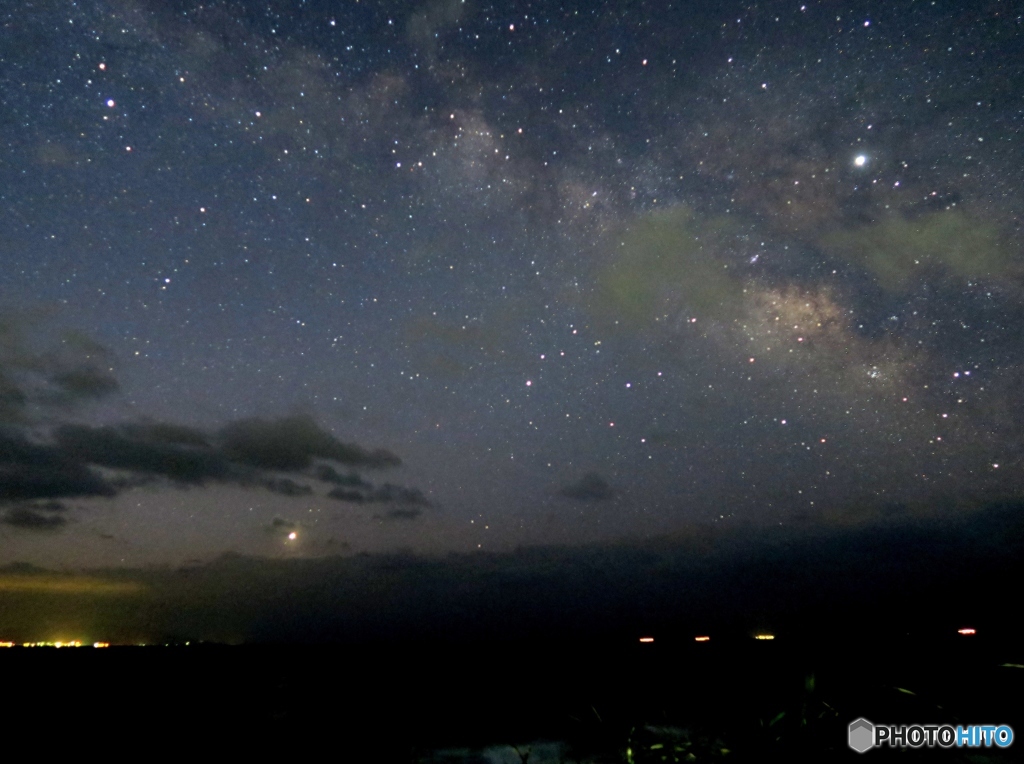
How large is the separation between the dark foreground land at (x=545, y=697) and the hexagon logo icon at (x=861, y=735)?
0.07 meters

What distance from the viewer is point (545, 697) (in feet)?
22.6

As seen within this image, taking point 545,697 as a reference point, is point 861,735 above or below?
above

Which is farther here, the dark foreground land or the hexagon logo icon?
the dark foreground land

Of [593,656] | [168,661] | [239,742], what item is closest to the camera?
[239,742]

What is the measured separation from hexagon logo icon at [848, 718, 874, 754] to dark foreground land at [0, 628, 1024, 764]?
74 mm

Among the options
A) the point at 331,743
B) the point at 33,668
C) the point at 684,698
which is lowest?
the point at 331,743

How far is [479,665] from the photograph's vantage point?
7.70 meters

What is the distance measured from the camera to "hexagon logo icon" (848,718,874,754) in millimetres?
3606

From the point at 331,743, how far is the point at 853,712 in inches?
177

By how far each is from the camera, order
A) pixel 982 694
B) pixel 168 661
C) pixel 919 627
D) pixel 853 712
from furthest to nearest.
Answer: pixel 919 627
pixel 168 661
pixel 982 694
pixel 853 712

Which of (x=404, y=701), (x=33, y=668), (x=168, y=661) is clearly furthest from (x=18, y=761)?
(x=404, y=701)

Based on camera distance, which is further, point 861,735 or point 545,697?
point 545,697

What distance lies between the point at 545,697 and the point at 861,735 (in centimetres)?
396

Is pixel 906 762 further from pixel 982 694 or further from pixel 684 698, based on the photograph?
pixel 684 698
